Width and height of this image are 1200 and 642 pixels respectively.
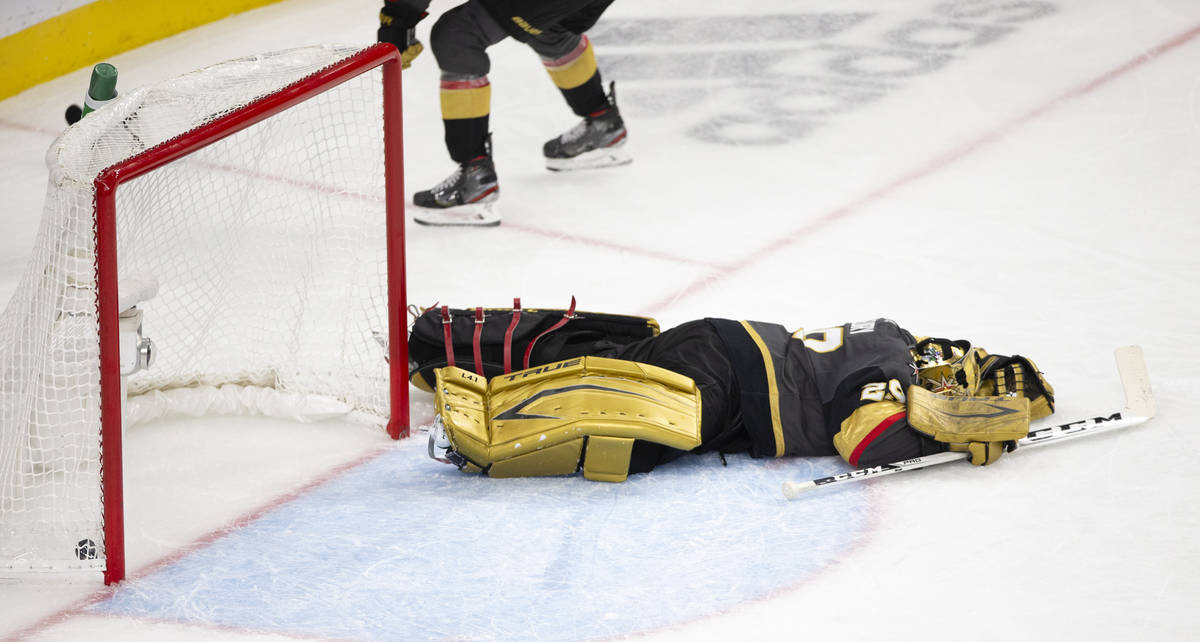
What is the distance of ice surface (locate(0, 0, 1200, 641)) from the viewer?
7.23 ft

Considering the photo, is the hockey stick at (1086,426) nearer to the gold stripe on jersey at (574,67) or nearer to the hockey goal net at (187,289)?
the hockey goal net at (187,289)

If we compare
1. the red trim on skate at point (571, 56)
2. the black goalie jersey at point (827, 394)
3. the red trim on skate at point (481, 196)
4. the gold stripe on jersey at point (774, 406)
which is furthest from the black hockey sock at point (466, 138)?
A: the gold stripe on jersey at point (774, 406)

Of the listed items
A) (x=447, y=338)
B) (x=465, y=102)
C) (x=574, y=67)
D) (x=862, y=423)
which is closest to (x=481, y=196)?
(x=465, y=102)

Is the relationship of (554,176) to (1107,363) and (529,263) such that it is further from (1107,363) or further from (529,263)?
(1107,363)

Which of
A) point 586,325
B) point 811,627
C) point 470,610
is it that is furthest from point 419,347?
point 811,627

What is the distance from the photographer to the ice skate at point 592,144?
432 centimetres

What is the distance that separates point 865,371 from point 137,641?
4.21 feet

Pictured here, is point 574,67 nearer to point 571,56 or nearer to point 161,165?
point 571,56

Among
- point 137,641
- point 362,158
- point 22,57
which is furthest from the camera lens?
point 22,57

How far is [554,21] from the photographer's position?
153 inches

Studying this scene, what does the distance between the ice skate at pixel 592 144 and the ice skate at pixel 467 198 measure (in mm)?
413

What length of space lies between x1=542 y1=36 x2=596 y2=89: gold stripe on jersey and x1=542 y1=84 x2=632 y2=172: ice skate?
15cm

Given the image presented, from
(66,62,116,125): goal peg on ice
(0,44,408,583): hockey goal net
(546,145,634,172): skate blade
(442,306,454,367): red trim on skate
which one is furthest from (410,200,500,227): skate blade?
(66,62,116,125): goal peg on ice

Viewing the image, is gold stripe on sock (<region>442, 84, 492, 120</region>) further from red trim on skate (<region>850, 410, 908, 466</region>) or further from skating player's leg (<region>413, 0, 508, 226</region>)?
red trim on skate (<region>850, 410, 908, 466</region>)
